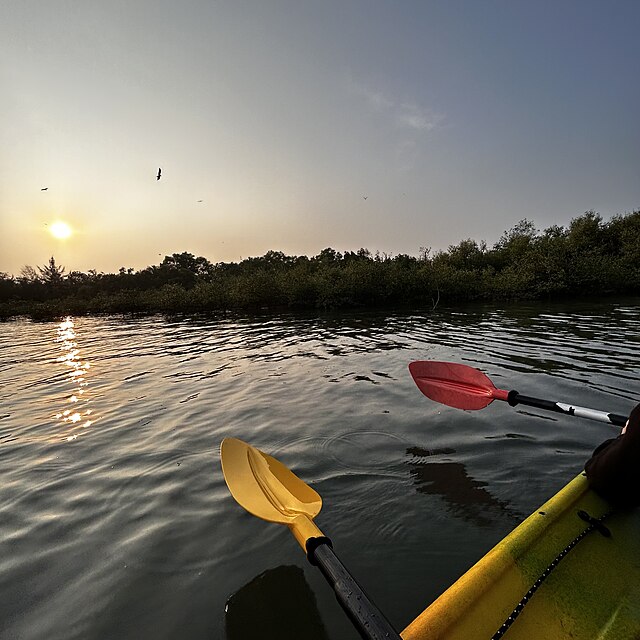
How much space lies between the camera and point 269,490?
253 centimetres

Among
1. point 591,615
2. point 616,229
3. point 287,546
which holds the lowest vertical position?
point 287,546

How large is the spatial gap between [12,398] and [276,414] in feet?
15.0

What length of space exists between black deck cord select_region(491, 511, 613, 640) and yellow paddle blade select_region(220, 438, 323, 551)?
798 mm

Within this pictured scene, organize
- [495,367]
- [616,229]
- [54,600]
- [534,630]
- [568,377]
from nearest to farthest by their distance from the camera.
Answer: [534,630] < [54,600] < [568,377] < [495,367] < [616,229]

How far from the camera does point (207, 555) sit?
2.45 m

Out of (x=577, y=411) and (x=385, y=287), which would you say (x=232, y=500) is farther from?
(x=385, y=287)

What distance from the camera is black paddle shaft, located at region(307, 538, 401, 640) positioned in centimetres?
119

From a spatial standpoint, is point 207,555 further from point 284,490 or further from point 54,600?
point 54,600

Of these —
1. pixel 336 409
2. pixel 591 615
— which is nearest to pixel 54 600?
pixel 591 615

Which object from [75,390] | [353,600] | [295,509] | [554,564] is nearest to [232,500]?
[295,509]

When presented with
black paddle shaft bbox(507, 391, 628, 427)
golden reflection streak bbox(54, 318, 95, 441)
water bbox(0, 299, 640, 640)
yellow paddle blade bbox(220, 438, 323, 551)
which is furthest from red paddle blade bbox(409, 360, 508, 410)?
golden reflection streak bbox(54, 318, 95, 441)

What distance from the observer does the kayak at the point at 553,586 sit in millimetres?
1357

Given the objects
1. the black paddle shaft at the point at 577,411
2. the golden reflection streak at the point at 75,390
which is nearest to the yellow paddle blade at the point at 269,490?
the black paddle shaft at the point at 577,411

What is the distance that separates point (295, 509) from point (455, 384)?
294 centimetres
